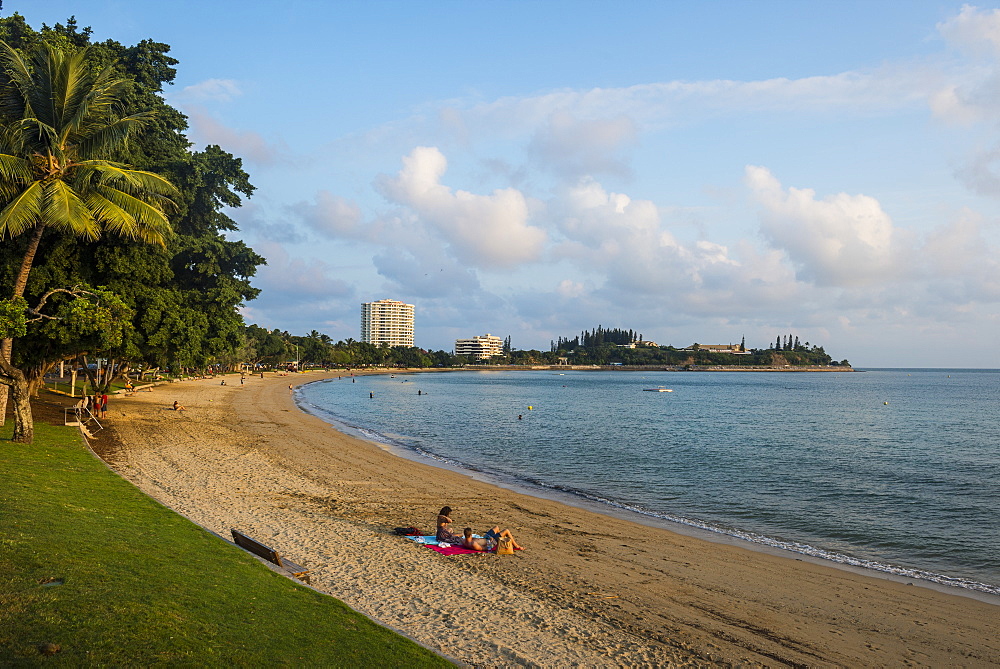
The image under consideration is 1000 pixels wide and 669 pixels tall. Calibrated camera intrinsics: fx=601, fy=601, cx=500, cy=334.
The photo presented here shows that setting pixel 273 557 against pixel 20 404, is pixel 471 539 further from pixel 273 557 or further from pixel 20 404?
pixel 20 404

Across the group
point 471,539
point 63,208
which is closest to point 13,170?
point 63,208

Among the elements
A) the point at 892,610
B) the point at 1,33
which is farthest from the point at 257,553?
the point at 1,33

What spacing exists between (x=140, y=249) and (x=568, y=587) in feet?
69.4

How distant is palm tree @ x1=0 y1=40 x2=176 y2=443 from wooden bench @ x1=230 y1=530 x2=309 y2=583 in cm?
1152

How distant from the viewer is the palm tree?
57.9 feet

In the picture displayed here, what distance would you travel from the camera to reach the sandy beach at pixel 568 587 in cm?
940

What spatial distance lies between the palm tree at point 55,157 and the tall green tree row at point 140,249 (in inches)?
5.9

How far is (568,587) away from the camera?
12.0m

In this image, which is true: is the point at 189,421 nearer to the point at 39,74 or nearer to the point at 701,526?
the point at 39,74

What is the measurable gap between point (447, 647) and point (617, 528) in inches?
412

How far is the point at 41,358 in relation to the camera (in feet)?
70.0

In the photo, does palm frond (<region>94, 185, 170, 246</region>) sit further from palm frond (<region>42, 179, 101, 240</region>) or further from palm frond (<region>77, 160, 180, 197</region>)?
palm frond (<region>42, 179, 101, 240</region>)

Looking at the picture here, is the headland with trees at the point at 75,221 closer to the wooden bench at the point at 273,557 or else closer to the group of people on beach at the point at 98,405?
A: the group of people on beach at the point at 98,405

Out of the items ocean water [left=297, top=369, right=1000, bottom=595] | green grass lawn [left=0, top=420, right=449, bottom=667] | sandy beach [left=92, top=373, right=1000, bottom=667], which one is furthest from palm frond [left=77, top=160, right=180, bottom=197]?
ocean water [left=297, top=369, right=1000, bottom=595]
